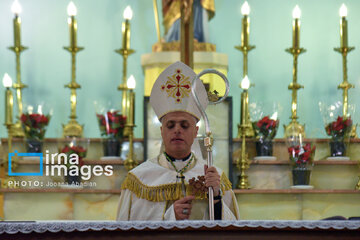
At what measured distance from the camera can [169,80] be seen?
439 cm

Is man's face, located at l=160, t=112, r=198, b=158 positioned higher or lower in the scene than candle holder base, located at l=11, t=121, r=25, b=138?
lower

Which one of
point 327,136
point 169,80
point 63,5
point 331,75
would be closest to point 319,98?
point 331,75

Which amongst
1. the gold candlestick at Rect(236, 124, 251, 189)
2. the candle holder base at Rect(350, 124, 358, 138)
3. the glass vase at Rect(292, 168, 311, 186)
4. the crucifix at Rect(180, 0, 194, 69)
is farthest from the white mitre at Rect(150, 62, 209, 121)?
the candle holder base at Rect(350, 124, 358, 138)

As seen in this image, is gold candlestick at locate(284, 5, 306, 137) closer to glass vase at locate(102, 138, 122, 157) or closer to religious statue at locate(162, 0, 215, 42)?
religious statue at locate(162, 0, 215, 42)

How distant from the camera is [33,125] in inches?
246

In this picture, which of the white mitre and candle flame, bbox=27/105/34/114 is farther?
candle flame, bbox=27/105/34/114

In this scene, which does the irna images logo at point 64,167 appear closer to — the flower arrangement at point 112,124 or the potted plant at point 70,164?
the potted plant at point 70,164

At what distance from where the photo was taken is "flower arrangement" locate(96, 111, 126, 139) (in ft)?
20.8

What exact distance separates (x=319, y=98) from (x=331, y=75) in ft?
1.04

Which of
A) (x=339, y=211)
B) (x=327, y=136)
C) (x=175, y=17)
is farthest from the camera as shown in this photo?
(x=175, y=17)

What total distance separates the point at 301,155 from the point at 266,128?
38 centimetres

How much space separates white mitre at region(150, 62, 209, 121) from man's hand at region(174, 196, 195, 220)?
64 cm

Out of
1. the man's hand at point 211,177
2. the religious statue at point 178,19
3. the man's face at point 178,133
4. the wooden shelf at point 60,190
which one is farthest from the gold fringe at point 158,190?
the religious statue at point 178,19

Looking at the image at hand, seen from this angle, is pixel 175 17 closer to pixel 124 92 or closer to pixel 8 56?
pixel 124 92
